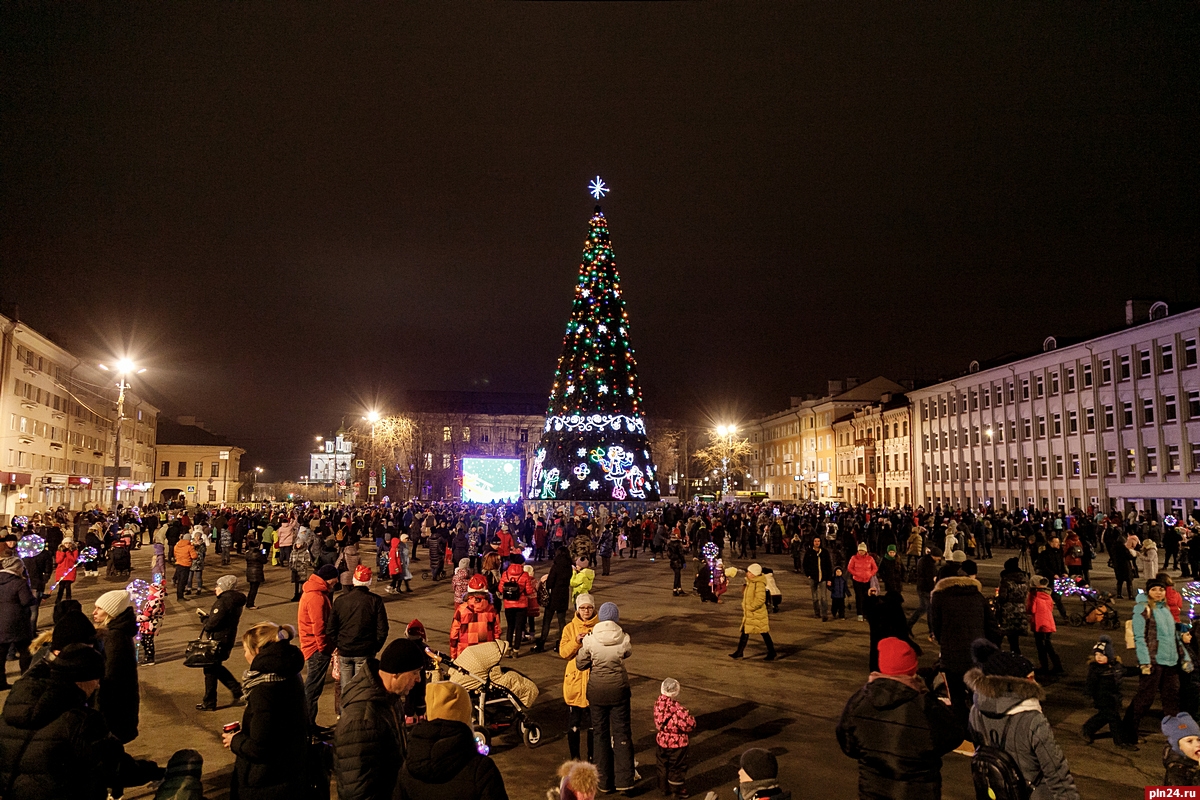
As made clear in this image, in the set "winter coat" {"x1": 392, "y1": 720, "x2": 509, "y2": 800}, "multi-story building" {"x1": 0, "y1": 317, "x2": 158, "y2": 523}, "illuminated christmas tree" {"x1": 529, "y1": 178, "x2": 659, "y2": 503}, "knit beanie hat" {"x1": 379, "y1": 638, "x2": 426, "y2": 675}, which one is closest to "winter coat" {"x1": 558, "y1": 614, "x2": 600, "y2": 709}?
"knit beanie hat" {"x1": 379, "y1": 638, "x2": 426, "y2": 675}

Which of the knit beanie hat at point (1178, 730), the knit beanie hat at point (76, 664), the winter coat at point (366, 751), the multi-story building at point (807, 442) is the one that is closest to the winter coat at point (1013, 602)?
the knit beanie hat at point (1178, 730)

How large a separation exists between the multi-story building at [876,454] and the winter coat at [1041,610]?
55675 millimetres

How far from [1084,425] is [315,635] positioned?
155 feet

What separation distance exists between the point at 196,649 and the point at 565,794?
6592 mm

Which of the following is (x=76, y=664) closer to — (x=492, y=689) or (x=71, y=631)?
(x=71, y=631)

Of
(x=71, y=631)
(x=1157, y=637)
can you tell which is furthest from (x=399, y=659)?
(x=1157, y=637)

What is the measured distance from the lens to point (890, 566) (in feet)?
47.5

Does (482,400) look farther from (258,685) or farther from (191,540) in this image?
(258,685)

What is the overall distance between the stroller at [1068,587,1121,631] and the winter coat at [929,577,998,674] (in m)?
7.76

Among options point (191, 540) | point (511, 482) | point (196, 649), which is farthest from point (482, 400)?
point (196, 649)

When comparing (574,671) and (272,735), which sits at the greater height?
(272,735)

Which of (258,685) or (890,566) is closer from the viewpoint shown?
(258,685)

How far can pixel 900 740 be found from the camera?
4.16 meters

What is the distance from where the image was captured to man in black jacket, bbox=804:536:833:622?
15.0 meters
